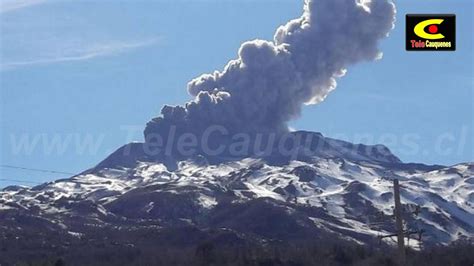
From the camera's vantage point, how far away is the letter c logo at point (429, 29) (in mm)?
29594

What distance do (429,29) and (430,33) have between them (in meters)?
0.13

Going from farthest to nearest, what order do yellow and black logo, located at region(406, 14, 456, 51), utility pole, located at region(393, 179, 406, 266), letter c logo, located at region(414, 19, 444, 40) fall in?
utility pole, located at region(393, 179, 406, 266) → letter c logo, located at region(414, 19, 444, 40) → yellow and black logo, located at region(406, 14, 456, 51)

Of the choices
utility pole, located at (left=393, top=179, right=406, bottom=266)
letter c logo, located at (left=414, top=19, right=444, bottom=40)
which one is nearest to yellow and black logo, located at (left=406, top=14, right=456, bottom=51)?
letter c logo, located at (left=414, top=19, right=444, bottom=40)

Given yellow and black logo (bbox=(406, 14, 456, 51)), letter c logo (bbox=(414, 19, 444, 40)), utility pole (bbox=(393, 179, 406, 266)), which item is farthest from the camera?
utility pole (bbox=(393, 179, 406, 266))

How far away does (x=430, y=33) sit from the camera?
30109 mm

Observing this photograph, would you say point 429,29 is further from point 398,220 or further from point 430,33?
point 398,220

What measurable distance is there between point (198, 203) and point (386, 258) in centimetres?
11700

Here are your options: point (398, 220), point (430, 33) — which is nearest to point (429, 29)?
point (430, 33)

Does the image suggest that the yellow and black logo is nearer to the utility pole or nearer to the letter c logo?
the letter c logo

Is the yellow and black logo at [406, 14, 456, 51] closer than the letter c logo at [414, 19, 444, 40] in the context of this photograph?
Yes

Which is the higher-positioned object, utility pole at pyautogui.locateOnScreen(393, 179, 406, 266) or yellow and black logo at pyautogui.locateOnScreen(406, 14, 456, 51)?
yellow and black logo at pyautogui.locateOnScreen(406, 14, 456, 51)

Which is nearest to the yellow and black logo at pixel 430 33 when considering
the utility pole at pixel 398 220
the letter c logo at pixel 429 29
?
the letter c logo at pixel 429 29

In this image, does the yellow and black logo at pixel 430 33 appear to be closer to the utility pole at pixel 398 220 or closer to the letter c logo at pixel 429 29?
the letter c logo at pixel 429 29

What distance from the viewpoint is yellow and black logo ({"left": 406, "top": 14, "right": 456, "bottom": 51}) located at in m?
29.3
